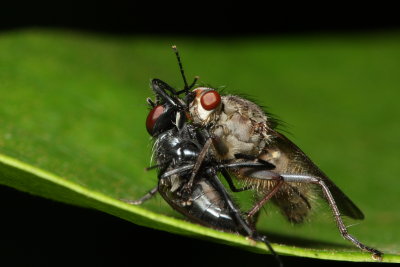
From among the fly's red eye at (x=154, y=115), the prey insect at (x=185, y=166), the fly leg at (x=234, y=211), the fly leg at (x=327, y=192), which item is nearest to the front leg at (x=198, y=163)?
the prey insect at (x=185, y=166)

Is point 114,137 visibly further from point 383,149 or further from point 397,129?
point 397,129

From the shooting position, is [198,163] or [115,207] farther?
[198,163]

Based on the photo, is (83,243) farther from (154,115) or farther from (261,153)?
(261,153)

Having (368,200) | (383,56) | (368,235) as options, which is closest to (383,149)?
(368,200)

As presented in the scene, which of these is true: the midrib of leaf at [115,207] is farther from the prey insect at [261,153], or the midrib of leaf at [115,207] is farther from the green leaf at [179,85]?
the prey insect at [261,153]

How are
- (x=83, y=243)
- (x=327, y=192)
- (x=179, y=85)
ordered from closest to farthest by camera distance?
(x=327, y=192), (x=83, y=243), (x=179, y=85)

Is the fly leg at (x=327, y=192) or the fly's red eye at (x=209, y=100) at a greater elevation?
the fly's red eye at (x=209, y=100)

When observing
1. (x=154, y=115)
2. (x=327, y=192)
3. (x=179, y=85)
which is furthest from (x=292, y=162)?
(x=179, y=85)
